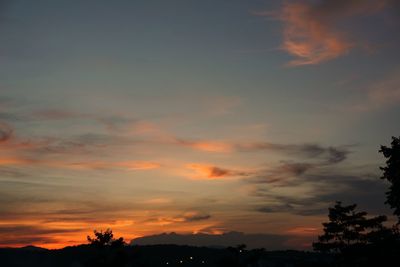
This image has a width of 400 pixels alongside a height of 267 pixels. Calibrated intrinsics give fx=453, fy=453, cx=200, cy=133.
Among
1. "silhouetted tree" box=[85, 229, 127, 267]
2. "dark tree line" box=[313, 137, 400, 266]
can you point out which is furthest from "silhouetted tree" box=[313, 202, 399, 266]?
"silhouetted tree" box=[85, 229, 127, 267]

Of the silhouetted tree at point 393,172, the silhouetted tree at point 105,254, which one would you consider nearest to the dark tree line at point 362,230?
the silhouetted tree at point 393,172

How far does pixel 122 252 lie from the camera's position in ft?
155

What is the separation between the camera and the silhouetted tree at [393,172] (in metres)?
36.1

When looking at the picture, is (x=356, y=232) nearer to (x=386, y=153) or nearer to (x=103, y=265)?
(x=386, y=153)

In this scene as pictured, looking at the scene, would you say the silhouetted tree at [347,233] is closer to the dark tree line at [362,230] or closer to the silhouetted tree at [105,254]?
the dark tree line at [362,230]

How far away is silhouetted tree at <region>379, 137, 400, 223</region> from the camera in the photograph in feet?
119

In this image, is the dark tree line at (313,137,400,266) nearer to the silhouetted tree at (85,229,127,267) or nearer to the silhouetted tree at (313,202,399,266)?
the silhouetted tree at (313,202,399,266)

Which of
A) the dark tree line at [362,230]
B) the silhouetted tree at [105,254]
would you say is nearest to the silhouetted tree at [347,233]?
the dark tree line at [362,230]

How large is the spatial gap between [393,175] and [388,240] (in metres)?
5.23

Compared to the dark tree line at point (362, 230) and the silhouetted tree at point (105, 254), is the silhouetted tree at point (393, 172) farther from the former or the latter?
the silhouetted tree at point (105, 254)

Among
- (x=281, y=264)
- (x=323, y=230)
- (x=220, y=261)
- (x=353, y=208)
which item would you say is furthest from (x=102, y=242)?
(x=281, y=264)

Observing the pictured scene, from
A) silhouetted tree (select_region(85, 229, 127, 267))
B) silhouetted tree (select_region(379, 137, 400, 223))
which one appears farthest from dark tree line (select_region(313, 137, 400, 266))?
silhouetted tree (select_region(85, 229, 127, 267))

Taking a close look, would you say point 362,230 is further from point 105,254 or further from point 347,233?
point 105,254

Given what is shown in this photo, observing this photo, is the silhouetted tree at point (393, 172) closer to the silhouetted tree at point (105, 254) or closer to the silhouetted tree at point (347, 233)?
the silhouetted tree at point (347, 233)
